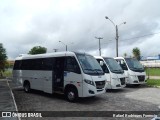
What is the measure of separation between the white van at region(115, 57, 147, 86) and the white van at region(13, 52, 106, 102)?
Result: 6878 millimetres

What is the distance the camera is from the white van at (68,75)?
41.3 ft

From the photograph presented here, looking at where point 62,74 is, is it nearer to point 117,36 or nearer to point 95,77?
point 95,77

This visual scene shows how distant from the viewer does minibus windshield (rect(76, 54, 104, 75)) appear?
1287 cm

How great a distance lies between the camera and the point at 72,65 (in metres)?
13.3

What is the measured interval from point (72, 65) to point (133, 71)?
830cm

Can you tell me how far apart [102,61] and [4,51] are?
139 feet

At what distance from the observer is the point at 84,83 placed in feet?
40.9

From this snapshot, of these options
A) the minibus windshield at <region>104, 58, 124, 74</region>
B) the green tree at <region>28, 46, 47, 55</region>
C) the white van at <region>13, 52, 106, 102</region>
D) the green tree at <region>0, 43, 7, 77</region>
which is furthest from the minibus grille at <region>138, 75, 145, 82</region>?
the green tree at <region>28, 46, 47, 55</region>

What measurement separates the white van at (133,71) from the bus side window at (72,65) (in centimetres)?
808

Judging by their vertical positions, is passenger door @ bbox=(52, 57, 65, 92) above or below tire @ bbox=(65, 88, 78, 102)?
above

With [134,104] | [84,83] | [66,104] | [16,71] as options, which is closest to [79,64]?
[84,83]

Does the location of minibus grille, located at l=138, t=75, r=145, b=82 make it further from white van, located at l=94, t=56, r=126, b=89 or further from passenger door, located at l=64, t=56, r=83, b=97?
passenger door, located at l=64, t=56, r=83, b=97

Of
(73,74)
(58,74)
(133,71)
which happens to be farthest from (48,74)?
(133,71)

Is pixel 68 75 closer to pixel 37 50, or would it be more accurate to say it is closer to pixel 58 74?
pixel 58 74
